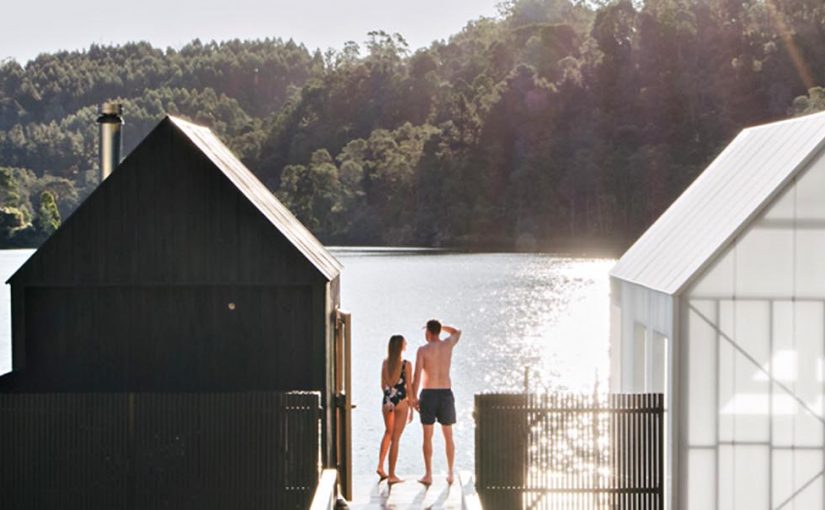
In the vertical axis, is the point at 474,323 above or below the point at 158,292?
below

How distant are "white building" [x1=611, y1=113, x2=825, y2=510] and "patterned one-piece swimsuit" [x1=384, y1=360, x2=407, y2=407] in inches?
105

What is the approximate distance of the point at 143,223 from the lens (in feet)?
41.8


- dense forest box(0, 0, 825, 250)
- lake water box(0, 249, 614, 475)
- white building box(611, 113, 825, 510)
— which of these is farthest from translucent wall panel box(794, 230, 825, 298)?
dense forest box(0, 0, 825, 250)

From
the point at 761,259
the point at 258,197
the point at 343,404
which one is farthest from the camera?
the point at 258,197

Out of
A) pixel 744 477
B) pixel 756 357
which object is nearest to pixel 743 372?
pixel 756 357

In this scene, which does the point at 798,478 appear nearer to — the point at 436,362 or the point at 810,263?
the point at 810,263

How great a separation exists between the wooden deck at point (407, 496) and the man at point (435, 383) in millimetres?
341

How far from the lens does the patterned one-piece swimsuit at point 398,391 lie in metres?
12.9

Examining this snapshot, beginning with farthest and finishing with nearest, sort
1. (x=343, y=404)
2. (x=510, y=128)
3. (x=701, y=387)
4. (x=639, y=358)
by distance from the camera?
(x=510, y=128) → (x=639, y=358) → (x=343, y=404) → (x=701, y=387)

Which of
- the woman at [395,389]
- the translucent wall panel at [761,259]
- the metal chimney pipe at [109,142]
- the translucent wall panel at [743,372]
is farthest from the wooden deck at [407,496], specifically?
the metal chimney pipe at [109,142]

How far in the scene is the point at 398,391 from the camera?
1291 cm

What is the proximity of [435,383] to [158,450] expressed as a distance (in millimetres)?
2745

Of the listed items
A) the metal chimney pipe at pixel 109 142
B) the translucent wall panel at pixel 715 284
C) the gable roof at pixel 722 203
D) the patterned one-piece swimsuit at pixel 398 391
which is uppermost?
the metal chimney pipe at pixel 109 142

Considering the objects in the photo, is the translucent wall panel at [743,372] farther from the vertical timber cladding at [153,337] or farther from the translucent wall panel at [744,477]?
the vertical timber cladding at [153,337]
